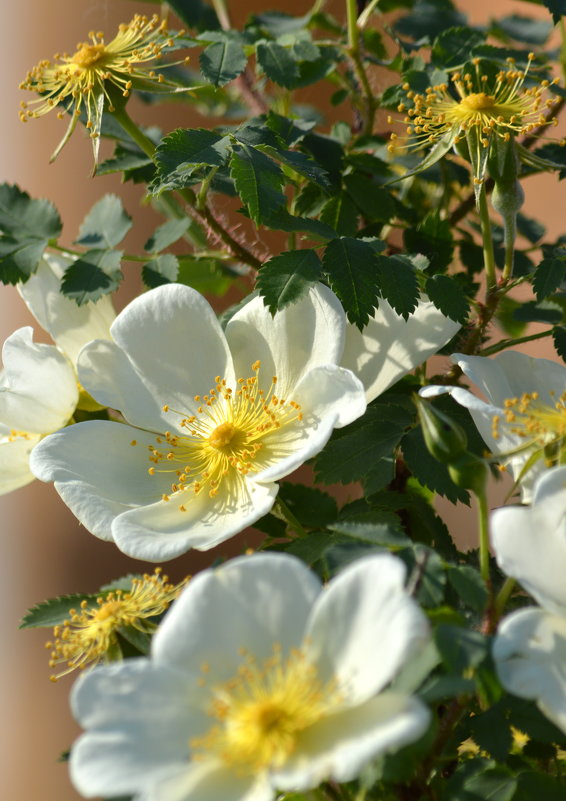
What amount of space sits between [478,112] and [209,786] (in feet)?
1.37

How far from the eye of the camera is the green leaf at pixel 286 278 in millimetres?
560

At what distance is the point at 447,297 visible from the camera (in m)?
0.56

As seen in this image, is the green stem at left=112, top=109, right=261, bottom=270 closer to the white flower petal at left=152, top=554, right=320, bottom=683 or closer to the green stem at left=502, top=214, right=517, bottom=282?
the green stem at left=502, top=214, right=517, bottom=282

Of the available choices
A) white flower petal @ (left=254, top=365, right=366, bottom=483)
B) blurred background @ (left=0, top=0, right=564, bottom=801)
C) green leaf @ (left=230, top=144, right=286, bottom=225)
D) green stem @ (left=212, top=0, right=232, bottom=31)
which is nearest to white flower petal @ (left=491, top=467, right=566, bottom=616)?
white flower petal @ (left=254, top=365, right=366, bottom=483)

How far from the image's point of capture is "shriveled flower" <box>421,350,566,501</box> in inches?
18.9

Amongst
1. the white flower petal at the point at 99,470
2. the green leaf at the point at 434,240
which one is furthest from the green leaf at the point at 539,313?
the white flower petal at the point at 99,470

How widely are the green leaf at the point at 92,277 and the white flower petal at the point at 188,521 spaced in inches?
5.9

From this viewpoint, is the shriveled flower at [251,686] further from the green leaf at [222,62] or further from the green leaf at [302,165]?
the green leaf at [222,62]

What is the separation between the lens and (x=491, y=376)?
1.82 ft

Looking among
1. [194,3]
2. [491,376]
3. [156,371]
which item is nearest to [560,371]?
[491,376]

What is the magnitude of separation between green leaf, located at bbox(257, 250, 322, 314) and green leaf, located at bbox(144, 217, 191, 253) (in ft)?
0.51

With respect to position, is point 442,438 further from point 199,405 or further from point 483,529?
point 199,405

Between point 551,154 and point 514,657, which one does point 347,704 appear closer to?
point 514,657

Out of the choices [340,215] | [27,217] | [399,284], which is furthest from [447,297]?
[27,217]
